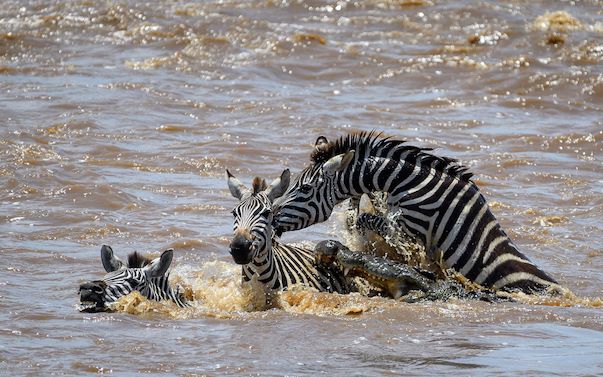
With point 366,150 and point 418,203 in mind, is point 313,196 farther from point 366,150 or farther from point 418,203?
point 418,203

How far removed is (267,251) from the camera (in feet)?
28.3

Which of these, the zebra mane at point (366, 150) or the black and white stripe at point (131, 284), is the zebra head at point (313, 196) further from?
the black and white stripe at point (131, 284)

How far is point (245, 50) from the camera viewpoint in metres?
22.0

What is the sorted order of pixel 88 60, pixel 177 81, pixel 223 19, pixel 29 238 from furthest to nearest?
pixel 223 19 → pixel 88 60 → pixel 177 81 → pixel 29 238

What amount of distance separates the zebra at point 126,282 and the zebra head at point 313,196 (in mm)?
1091

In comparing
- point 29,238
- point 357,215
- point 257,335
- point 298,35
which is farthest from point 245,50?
point 257,335

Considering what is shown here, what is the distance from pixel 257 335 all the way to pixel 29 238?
13.1 feet

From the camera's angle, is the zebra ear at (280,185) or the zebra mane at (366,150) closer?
the zebra ear at (280,185)

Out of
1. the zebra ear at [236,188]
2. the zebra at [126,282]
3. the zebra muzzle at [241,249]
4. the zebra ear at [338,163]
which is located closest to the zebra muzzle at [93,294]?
the zebra at [126,282]

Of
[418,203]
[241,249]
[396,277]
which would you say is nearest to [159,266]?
[241,249]

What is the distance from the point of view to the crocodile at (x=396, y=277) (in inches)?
359

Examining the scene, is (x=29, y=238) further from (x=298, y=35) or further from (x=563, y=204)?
(x=298, y=35)

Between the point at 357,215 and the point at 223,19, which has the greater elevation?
the point at 223,19

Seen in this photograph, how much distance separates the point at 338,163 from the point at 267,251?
1.06m
